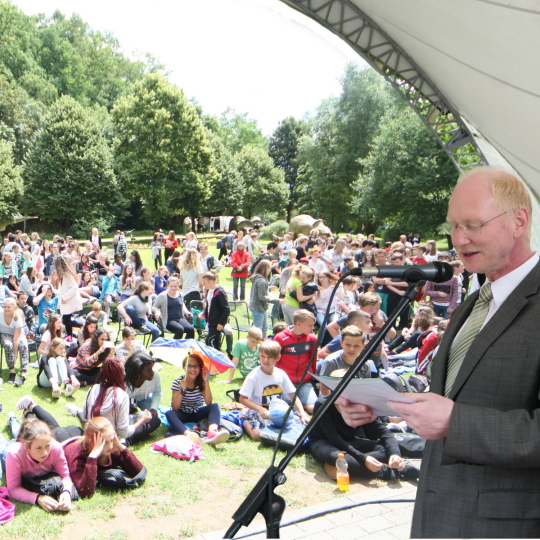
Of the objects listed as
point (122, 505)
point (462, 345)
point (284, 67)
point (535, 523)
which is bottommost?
point (122, 505)

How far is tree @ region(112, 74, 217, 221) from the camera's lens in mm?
40156

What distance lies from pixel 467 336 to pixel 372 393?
1.12 feet

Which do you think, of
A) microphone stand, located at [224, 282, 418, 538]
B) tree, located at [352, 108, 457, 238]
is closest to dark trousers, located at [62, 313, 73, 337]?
microphone stand, located at [224, 282, 418, 538]

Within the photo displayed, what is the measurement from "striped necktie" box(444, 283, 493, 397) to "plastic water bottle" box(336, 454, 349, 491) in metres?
3.60

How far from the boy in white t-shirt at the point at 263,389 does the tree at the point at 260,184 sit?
43230mm

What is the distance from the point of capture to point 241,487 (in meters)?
4.91

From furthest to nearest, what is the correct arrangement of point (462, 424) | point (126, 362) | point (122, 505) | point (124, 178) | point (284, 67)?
point (124, 178), point (284, 67), point (126, 362), point (122, 505), point (462, 424)

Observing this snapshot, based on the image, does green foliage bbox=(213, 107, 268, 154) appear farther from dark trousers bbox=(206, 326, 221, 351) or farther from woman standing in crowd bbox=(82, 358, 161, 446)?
woman standing in crowd bbox=(82, 358, 161, 446)

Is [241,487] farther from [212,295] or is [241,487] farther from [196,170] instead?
[196,170]

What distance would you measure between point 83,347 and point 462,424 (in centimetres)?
694

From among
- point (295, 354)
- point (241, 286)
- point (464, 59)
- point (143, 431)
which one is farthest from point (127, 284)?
point (464, 59)

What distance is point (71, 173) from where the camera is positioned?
3619 cm

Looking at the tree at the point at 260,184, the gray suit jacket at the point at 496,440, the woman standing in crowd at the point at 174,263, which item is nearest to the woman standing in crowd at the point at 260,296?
the woman standing in crowd at the point at 174,263

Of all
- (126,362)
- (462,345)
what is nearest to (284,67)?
(126,362)
